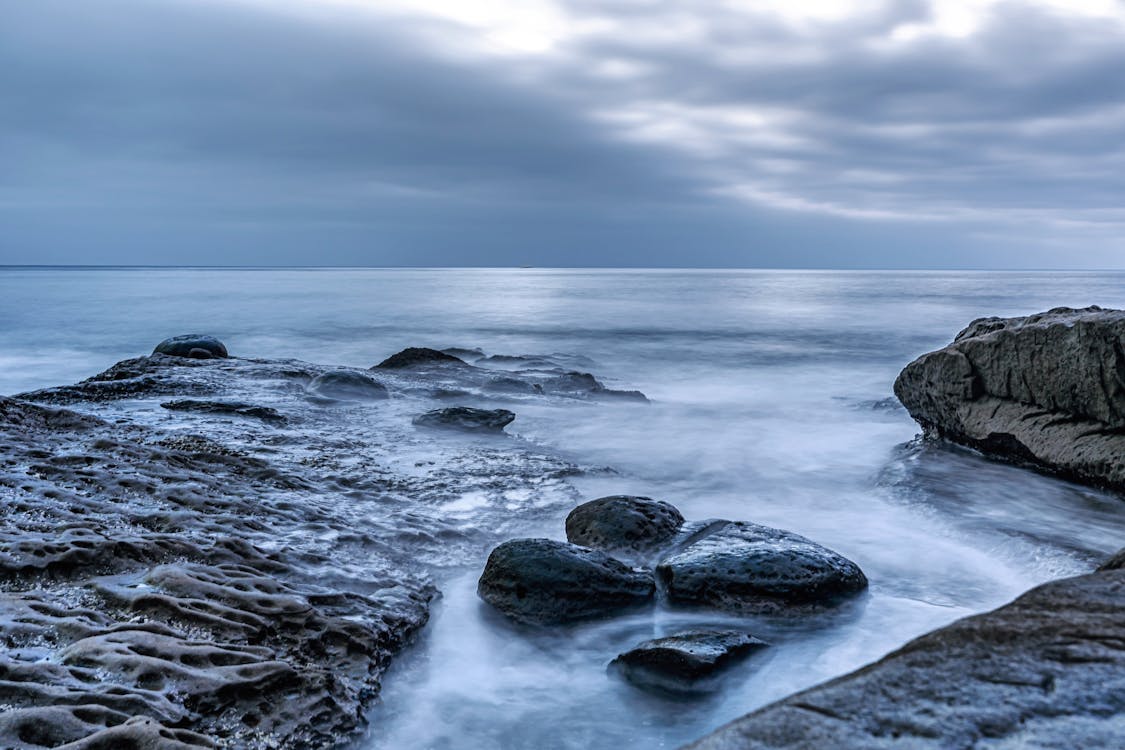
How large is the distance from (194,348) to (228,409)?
5.62 metres

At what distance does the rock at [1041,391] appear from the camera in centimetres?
651

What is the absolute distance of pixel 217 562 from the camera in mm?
4055

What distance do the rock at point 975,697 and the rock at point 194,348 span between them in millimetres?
13389

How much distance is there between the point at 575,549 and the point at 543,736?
145cm

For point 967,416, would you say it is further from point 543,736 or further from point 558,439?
point 543,736

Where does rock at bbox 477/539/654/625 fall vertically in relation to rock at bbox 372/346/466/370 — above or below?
below

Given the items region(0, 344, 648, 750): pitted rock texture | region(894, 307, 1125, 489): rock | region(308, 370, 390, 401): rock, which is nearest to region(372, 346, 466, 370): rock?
region(308, 370, 390, 401): rock

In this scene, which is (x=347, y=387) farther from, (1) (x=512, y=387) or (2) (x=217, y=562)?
(2) (x=217, y=562)

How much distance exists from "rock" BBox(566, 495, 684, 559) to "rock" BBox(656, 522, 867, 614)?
48cm

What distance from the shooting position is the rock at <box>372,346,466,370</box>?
14359 mm

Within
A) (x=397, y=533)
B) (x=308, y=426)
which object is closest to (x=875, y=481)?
(x=397, y=533)

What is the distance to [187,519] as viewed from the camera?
4551mm

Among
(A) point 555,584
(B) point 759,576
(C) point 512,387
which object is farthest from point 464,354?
(B) point 759,576

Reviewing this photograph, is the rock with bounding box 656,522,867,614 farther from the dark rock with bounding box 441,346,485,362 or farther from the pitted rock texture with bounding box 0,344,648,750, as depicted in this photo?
the dark rock with bounding box 441,346,485,362
